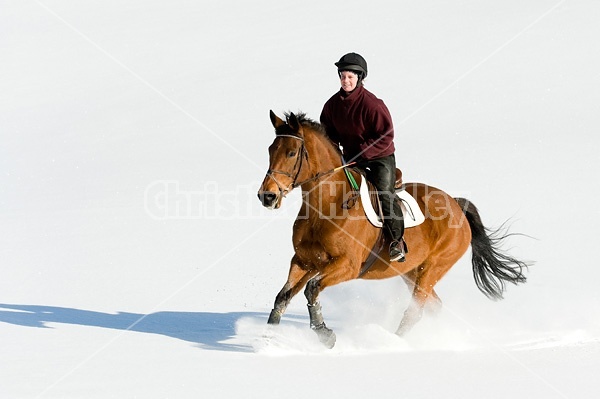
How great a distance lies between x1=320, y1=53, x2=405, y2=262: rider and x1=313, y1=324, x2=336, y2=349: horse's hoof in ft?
3.76

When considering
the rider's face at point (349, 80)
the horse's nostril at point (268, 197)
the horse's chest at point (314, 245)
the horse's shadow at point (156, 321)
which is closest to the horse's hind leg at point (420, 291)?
the horse's chest at point (314, 245)

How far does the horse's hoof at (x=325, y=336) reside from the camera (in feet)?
24.8

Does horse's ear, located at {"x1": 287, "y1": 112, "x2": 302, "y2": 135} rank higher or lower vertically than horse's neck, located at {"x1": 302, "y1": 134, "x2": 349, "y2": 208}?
higher

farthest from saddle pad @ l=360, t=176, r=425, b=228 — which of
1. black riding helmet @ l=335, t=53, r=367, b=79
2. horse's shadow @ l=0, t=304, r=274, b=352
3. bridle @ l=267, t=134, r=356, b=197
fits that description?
horse's shadow @ l=0, t=304, r=274, b=352

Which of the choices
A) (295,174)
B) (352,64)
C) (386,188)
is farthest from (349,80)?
(295,174)

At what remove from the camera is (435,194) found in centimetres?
924

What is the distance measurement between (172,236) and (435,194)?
19.0ft

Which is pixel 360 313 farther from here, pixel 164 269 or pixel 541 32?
pixel 541 32

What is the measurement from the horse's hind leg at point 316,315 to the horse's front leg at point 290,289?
219 millimetres

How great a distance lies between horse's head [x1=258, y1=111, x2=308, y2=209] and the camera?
7051mm

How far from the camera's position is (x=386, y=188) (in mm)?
8258

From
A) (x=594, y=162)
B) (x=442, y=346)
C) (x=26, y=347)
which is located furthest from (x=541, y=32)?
(x=26, y=347)

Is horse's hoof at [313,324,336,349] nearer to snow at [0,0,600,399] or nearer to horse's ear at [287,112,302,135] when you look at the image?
snow at [0,0,600,399]

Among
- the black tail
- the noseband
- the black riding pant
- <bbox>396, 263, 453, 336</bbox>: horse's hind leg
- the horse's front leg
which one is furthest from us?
the black tail
